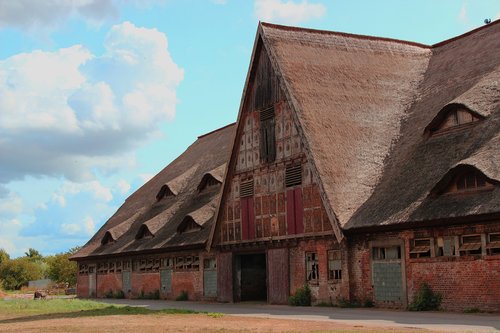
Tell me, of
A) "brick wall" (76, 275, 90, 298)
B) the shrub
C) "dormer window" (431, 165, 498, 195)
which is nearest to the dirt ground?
"dormer window" (431, 165, 498, 195)

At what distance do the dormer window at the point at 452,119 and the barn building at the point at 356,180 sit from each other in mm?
53

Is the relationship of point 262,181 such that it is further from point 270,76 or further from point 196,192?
point 196,192

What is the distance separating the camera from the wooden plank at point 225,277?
35.7 meters

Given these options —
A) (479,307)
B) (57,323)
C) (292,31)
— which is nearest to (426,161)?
(479,307)

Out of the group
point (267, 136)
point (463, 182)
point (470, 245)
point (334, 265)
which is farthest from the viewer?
point (267, 136)

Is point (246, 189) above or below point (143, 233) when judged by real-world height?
above

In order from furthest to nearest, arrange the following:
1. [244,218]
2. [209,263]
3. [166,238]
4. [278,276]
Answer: [166,238] < [209,263] < [244,218] < [278,276]

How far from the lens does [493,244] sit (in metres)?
22.7

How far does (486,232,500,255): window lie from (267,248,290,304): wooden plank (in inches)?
440

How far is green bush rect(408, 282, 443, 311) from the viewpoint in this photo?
24.8 meters

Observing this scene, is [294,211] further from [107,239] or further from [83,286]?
[83,286]

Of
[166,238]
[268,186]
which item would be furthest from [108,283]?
[268,186]

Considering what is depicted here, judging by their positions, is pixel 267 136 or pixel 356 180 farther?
pixel 267 136

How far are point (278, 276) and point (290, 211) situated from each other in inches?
124
